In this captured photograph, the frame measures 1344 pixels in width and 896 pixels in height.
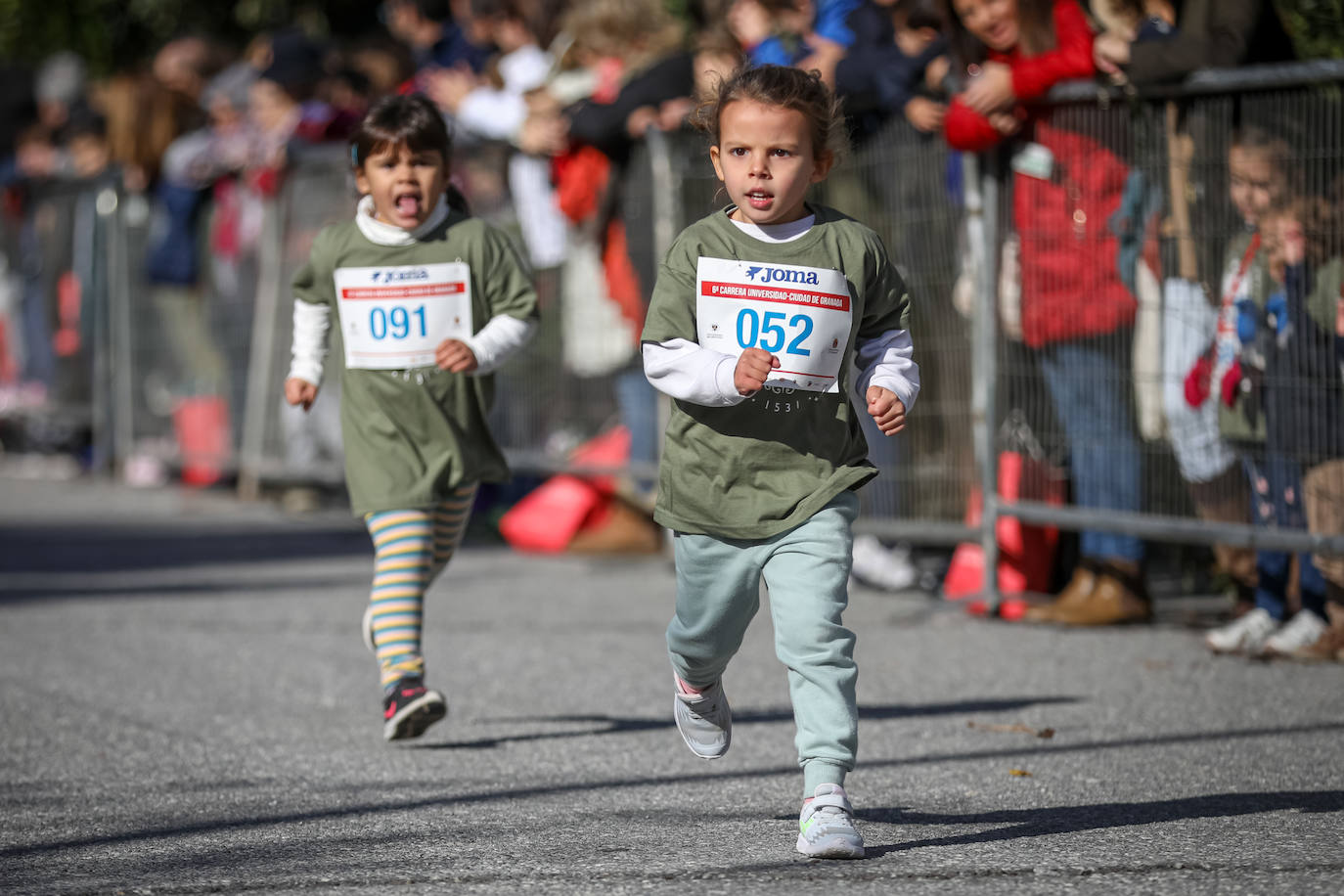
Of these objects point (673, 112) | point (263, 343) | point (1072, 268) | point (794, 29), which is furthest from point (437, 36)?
point (1072, 268)

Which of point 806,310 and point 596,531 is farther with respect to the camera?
point 596,531

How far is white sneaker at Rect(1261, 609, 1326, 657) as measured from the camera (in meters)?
6.69

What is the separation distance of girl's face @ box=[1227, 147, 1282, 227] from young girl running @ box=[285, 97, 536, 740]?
99.7 inches

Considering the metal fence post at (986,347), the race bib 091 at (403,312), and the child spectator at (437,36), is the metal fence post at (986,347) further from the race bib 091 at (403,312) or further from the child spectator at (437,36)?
the child spectator at (437,36)

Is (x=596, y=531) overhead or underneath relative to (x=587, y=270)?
underneath

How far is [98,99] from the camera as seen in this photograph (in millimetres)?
15734

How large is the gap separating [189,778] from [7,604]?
12.8 feet

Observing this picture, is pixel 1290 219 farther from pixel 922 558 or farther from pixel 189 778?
pixel 189 778

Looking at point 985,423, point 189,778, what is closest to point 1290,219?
point 985,423

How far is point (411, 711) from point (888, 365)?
181cm

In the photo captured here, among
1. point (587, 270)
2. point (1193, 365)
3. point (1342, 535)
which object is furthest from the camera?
point (587, 270)

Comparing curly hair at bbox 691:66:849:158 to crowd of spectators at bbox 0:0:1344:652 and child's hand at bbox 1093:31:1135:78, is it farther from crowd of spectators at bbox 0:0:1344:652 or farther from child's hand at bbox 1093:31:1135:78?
child's hand at bbox 1093:31:1135:78

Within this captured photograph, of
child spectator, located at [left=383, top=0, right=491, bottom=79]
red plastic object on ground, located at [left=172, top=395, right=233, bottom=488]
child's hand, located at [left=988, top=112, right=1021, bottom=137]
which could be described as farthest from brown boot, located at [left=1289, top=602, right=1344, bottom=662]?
red plastic object on ground, located at [left=172, top=395, right=233, bottom=488]

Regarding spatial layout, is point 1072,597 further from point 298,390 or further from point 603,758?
point 298,390
